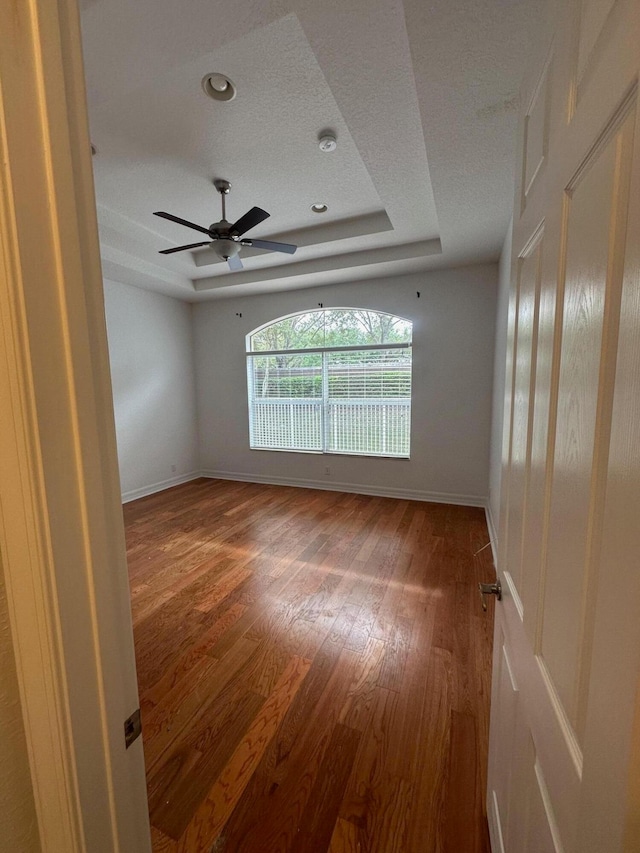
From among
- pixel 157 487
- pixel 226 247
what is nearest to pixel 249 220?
pixel 226 247

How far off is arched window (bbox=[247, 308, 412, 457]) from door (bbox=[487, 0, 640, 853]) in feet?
11.3

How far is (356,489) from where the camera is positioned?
4.55 m

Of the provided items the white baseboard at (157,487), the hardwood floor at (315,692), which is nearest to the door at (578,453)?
the hardwood floor at (315,692)

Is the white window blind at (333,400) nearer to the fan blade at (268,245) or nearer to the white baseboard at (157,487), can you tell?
the white baseboard at (157,487)

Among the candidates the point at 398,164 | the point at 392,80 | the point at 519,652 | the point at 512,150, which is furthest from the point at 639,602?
the point at 398,164

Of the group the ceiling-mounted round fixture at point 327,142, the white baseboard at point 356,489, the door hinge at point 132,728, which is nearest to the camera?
the door hinge at point 132,728

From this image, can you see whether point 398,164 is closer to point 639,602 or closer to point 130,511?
point 639,602

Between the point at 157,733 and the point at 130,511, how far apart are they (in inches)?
120

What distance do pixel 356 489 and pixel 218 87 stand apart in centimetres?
396

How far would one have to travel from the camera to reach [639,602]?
1.05ft

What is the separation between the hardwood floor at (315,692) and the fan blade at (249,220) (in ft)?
8.53

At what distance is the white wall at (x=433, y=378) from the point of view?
151 inches

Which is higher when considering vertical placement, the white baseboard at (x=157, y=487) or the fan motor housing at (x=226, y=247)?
the fan motor housing at (x=226, y=247)

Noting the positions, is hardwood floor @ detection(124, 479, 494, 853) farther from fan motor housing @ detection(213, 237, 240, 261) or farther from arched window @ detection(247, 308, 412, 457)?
fan motor housing @ detection(213, 237, 240, 261)
